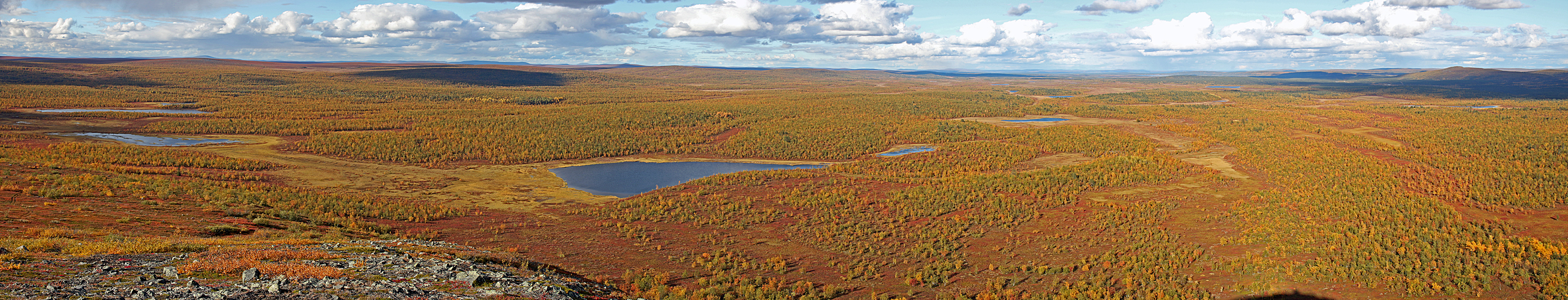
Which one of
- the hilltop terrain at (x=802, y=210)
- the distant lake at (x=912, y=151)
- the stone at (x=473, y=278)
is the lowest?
the distant lake at (x=912, y=151)

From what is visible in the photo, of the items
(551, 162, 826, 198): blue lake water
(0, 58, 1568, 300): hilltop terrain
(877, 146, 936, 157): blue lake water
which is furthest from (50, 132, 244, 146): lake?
(877, 146, 936, 157): blue lake water

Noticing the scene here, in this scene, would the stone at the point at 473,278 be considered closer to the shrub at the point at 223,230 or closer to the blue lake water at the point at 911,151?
the shrub at the point at 223,230

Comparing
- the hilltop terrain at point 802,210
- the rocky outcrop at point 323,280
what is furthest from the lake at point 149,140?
the rocky outcrop at point 323,280

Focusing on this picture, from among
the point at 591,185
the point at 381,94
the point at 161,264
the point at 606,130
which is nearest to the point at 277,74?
the point at 381,94

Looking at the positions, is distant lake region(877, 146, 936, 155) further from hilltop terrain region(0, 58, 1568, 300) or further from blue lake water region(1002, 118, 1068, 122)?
blue lake water region(1002, 118, 1068, 122)

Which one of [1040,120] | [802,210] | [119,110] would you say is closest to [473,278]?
[802,210]

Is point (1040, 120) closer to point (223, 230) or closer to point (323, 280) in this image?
point (223, 230)

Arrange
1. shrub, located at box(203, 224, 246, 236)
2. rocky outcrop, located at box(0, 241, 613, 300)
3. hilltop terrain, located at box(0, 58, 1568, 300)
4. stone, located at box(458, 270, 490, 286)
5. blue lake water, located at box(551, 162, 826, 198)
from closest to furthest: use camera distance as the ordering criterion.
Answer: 1. rocky outcrop, located at box(0, 241, 613, 300)
2. stone, located at box(458, 270, 490, 286)
3. hilltop terrain, located at box(0, 58, 1568, 300)
4. shrub, located at box(203, 224, 246, 236)
5. blue lake water, located at box(551, 162, 826, 198)
